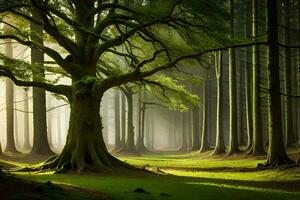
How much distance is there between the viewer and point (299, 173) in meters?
18.0

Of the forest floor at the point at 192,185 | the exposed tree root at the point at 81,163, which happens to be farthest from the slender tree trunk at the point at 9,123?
the forest floor at the point at 192,185

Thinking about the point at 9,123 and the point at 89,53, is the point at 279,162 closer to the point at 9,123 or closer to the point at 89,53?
the point at 89,53

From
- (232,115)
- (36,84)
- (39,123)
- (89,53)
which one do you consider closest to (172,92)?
(89,53)

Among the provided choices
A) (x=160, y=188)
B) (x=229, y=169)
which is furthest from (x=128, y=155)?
(x=160, y=188)

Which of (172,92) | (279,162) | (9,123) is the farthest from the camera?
(9,123)

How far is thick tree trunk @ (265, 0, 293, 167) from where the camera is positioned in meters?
20.2

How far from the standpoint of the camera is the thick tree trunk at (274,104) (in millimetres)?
20172

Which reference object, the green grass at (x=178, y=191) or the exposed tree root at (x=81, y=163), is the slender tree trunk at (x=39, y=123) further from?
the green grass at (x=178, y=191)

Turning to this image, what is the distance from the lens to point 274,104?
20656 mm

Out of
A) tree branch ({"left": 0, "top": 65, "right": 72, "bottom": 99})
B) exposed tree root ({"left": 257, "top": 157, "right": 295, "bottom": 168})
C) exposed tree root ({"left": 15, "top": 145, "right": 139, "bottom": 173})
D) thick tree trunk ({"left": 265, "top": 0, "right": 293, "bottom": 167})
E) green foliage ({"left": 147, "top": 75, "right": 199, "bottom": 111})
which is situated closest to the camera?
exposed tree root ({"left": 15, "top": 145, "right": 139, "bottom": 173})

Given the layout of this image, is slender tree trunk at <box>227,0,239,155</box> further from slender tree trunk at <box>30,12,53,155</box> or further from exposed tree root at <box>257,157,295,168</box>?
slender tree trunk at <box>30,12,53,155</box>

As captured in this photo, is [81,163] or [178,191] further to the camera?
[81,163]

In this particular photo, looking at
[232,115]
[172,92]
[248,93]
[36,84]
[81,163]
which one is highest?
[248,93]

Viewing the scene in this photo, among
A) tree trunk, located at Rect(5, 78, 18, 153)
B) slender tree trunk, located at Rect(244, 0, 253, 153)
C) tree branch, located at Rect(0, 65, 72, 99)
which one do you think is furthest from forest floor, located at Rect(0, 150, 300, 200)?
tree trunk, located at Rect(5, 78, 18, 153)
